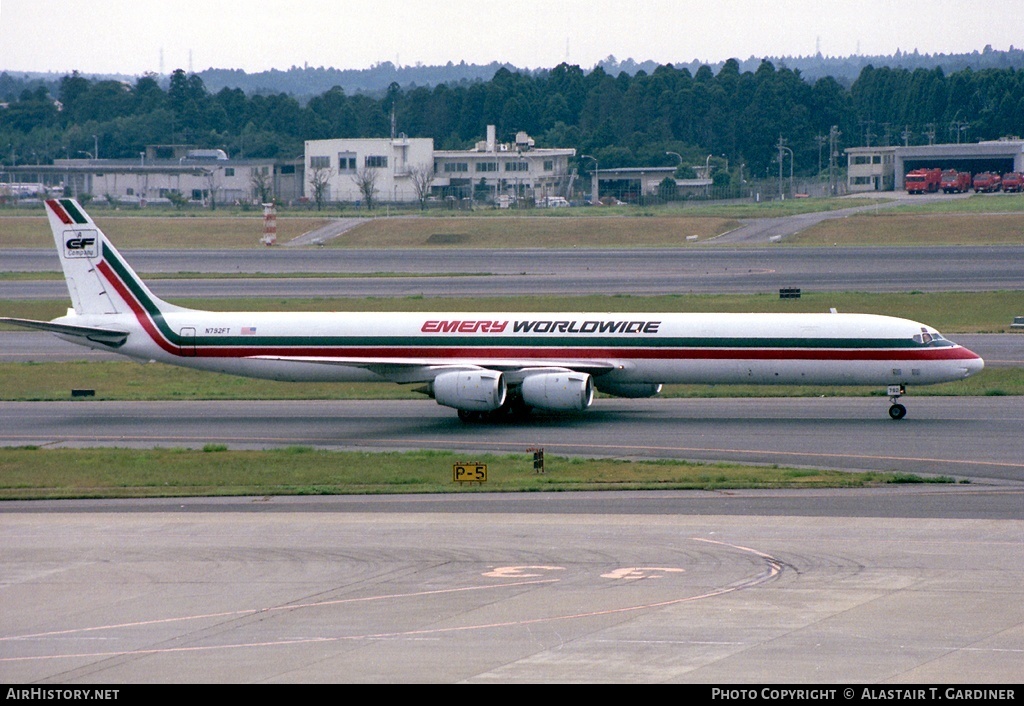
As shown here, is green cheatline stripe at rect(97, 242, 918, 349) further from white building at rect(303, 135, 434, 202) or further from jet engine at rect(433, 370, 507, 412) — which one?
white building at rect(303, 135, 434, 202)

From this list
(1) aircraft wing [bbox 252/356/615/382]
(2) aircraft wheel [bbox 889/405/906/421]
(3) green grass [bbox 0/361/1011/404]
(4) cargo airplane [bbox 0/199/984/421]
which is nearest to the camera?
(2) aircraft wheel [bbox 889/405/906/421]

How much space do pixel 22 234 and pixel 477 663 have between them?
124598mm

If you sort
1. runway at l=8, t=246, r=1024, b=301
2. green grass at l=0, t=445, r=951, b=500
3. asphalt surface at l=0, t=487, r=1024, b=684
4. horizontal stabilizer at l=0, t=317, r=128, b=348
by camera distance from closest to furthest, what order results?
1. asphalt surface at l=0, t=487, r=1024, b=684
2. green grass at l=0, t=445, r=951, b=500
3. horizontal stabilizer at l=0, t=317, r=128, b=348
4. runway at l=8, t=246, r=1024, b=301

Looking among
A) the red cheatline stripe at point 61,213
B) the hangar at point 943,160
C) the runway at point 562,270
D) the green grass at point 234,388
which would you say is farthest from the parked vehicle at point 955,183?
the red cheatline stripe at point 61,213

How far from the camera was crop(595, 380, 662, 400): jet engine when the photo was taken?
47.3 m

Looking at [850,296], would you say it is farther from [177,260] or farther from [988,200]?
[988,200]

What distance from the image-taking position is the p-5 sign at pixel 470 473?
33.8 meters

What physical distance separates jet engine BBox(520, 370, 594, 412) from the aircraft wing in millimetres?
874

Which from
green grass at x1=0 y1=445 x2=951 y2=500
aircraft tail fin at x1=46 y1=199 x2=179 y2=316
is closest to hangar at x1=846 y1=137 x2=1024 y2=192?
aircraft tail fin at x1=46 y1=199 x2=179 y2=316

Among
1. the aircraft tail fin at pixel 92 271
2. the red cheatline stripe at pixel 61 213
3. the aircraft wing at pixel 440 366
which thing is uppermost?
the red cheatline stripe at pixel 61 213

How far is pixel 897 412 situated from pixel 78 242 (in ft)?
103

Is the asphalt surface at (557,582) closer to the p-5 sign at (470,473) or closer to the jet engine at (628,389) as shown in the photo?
the p-5 sign at (470,473)

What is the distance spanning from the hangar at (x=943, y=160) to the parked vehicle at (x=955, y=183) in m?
10.6

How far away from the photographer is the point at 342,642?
19688 millimetres
